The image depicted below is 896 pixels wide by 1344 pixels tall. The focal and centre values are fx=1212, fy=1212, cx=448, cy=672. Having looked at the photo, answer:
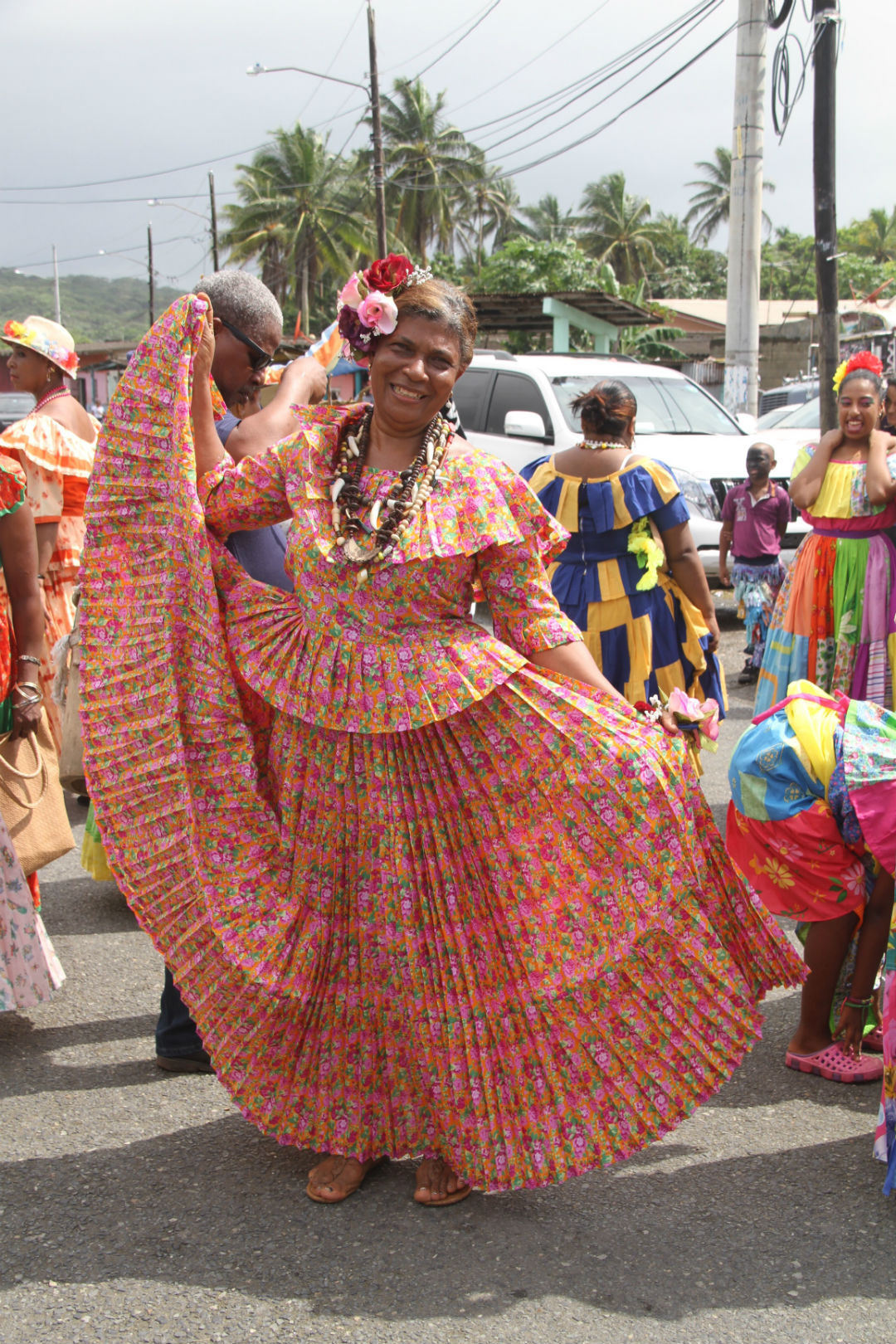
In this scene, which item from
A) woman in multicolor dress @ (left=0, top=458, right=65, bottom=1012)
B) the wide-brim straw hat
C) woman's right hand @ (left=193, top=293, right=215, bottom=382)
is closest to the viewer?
woman's right hand @ (left=193, top=293, right=215, bottom=382)

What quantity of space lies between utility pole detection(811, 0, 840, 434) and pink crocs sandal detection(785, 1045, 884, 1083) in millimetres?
7815

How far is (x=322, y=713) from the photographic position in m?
2.70

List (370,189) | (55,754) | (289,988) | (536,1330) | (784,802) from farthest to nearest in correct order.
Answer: (370,189) < (55,754) < (784,802) < (289,988) < (536,1330)

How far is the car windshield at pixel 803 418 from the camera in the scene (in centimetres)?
1636

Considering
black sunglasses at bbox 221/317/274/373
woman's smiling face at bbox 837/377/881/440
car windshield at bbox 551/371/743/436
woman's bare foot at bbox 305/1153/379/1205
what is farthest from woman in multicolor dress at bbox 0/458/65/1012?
car windshield at bbox 551/371/743/436

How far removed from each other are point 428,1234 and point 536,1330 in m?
0.39

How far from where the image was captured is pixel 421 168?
159 feet

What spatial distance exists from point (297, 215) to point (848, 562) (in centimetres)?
4477

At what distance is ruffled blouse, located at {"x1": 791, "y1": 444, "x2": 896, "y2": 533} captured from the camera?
17.2ft

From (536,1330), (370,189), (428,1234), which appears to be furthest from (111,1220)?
(370,189)

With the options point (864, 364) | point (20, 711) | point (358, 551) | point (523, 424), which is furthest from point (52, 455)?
Answer: point (523, 424)

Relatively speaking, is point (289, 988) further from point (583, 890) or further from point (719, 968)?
point (719, 968)

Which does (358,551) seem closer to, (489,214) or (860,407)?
(860,407)

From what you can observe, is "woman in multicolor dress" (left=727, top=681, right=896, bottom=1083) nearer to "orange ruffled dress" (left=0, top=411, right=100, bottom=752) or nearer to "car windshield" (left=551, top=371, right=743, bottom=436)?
"orange ruffled dress" (left=0, top=411, right=100, bottom=752)
